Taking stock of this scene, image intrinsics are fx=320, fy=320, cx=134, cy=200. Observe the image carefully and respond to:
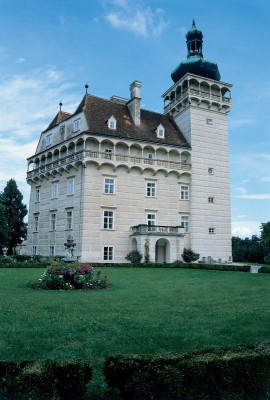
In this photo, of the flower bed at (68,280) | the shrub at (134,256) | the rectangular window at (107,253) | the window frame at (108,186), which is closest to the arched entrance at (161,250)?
the shrub at (134,256)

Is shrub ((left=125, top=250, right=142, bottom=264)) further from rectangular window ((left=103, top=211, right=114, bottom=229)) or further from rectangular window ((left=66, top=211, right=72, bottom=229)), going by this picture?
rectangular window ((left=66, top=211, right=72, bottom=229))

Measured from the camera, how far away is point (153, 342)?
6883mm

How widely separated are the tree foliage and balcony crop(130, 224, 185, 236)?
2612 cm

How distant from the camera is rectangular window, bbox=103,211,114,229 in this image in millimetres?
36500

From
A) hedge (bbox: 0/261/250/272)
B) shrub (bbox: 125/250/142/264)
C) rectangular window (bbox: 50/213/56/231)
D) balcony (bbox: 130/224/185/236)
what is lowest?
hedge (bbox: 0/261/250/272)

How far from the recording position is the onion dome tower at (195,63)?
4519cm

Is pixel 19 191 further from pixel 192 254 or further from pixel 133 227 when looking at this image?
pixel 192 254

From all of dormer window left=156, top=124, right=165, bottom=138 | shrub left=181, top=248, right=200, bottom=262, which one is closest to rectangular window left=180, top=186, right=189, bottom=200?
shrub left=181, top=248, right=200, bottom=262

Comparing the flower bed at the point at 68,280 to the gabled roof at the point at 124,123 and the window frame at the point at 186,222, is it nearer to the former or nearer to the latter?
the gabled roof at the point at 124,123

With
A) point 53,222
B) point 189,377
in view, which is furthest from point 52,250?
point 189,377

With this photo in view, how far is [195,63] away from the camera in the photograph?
148ft

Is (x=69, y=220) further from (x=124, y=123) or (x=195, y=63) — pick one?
(x=195, y=63)

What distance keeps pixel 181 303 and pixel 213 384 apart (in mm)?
6826

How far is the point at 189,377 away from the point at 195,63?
153ft
